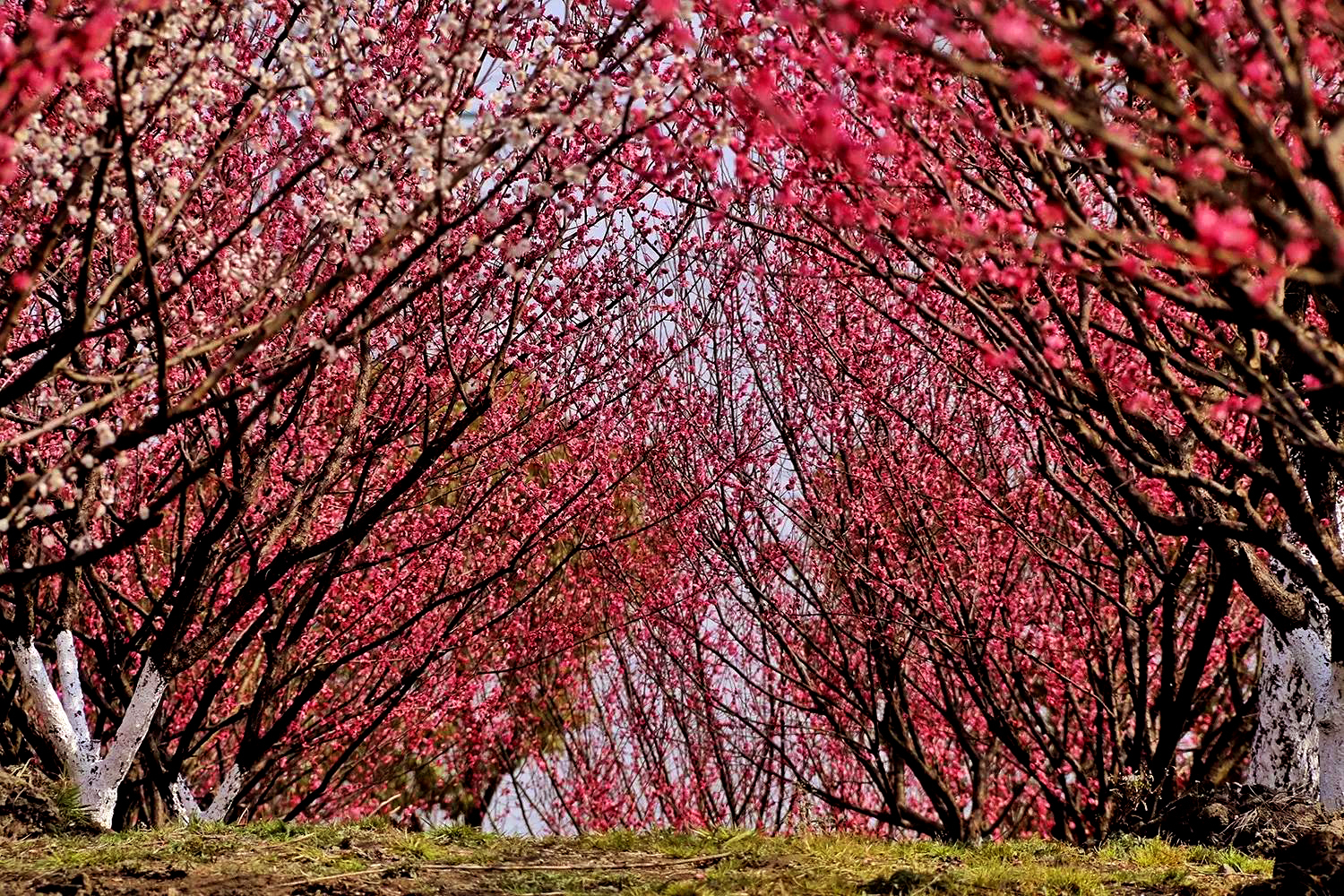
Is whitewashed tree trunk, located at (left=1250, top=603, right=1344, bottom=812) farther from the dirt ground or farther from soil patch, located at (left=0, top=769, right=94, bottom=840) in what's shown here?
soil patch, located at (left=0, top=769, right=94, bottom=840)

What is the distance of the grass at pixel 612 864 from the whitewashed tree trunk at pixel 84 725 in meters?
0.50

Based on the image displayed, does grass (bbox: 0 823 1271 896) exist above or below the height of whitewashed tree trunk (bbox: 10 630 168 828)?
below

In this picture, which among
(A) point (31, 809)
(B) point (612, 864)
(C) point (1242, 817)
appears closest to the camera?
(B) point (612, 864)

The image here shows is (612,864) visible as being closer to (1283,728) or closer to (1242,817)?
(1242,817)

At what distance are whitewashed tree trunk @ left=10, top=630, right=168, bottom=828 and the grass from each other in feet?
1.65

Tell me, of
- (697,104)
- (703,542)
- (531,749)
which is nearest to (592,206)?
(697,104)

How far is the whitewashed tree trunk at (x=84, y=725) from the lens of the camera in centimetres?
633

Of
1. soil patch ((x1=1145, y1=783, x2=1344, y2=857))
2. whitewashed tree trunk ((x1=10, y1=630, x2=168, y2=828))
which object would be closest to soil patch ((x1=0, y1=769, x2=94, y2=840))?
whitewashed tree trunk ((x1=10, y1=630, x2=168, y2=828))

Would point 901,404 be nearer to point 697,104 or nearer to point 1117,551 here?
point 1117,551

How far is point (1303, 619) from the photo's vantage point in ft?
19.1

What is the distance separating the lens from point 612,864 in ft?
17.3

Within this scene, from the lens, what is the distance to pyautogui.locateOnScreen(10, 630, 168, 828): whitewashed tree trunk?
6.33 metres

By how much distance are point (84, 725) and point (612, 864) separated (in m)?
3.47

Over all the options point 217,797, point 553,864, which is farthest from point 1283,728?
point 217,797
